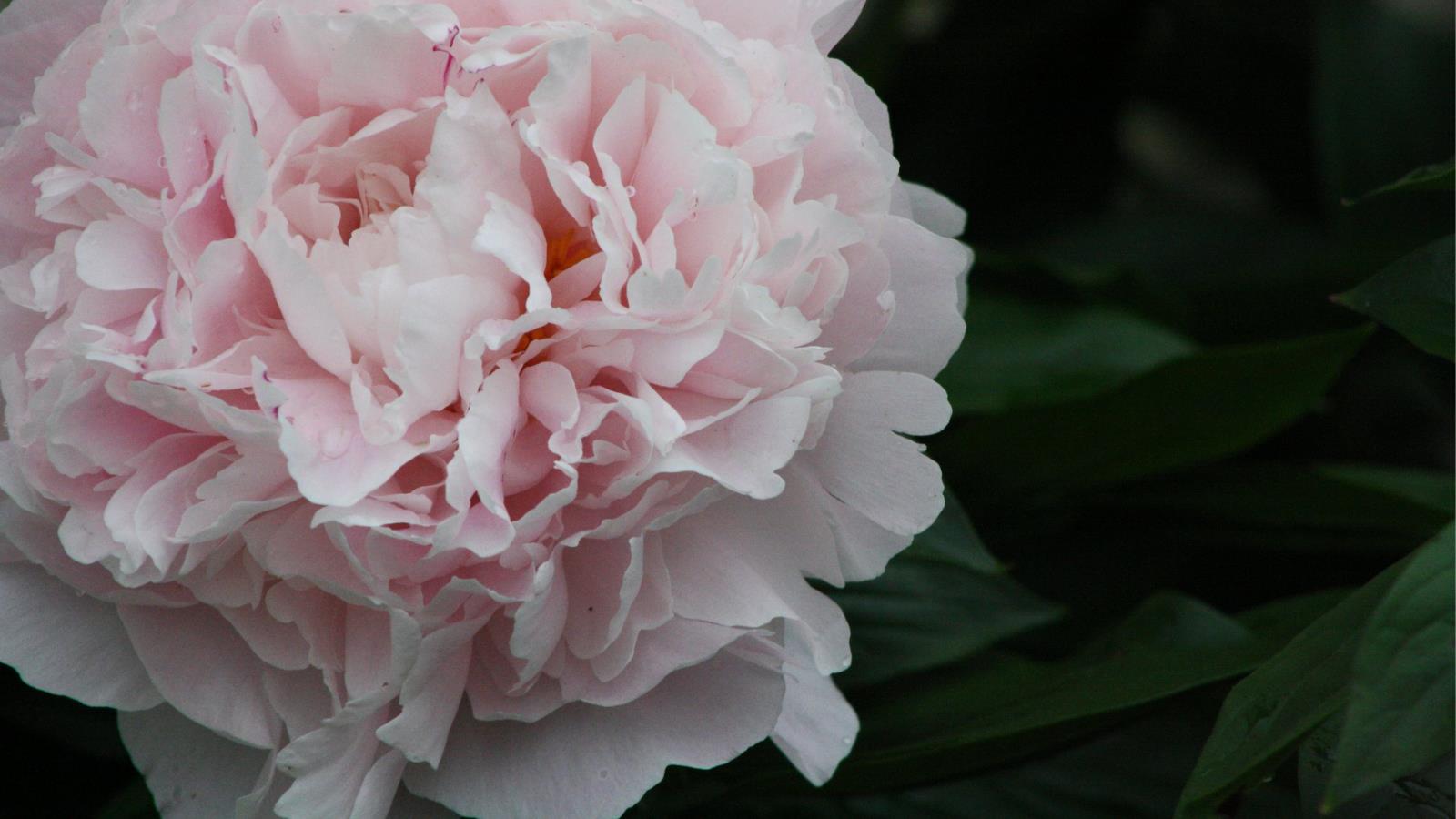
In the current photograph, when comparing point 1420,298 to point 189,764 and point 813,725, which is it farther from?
point 189,764

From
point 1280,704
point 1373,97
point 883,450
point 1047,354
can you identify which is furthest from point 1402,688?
point 1373,97

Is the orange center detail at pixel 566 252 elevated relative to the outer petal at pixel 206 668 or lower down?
elevated

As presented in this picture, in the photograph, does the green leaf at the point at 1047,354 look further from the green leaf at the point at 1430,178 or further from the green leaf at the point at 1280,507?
the green leaf at the point at 1430,178

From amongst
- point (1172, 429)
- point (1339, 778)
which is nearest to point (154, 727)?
point (1339, 778)

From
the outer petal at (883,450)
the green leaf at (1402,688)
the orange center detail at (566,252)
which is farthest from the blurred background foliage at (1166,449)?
the orange center detail at (566,252)

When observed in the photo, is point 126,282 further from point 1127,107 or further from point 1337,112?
point 1127,107

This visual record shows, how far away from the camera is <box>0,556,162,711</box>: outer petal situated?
466 millimetres

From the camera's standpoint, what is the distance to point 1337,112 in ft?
3.15

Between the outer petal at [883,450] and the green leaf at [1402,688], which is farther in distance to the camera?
the outer petal at [883,450]

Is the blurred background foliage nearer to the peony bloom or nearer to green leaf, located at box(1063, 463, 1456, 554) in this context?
green leaf, located at box(1063, 463, 1456, 554)

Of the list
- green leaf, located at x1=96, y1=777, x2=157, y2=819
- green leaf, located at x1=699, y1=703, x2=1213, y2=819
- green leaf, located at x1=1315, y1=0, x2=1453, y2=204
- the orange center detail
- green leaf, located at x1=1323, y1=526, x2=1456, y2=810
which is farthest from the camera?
green leaf, located at x1=1315, y1=0, x2=1453, y2=204

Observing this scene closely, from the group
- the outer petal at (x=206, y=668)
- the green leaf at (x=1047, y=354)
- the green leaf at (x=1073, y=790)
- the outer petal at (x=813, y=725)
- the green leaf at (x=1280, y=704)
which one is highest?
the green leaf at (x=1280, y=704)

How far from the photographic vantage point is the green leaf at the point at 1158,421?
0.72 meters

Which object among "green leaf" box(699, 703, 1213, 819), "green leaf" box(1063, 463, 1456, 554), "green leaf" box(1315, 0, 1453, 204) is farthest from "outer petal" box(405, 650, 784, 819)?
"green leaf" box(1315, 0, 1453, 204)
